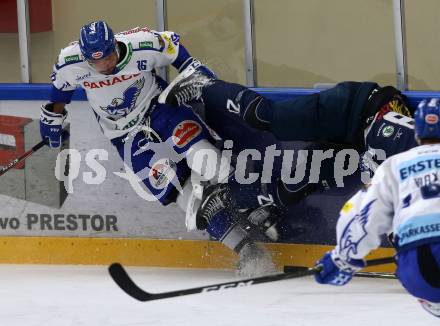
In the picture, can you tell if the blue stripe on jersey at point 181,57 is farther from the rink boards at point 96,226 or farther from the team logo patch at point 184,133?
the rink boards at point 96,226

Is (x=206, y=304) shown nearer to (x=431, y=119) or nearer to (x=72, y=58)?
(x=72, y=58)

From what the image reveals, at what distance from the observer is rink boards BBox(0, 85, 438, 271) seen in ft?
18.9

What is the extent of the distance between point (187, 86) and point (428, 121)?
2.41 metres

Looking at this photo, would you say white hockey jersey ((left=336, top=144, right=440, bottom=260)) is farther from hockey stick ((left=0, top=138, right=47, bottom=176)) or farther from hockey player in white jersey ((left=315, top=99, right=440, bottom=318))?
hockey stick ((left=0, top=138, right=47, bottom=176))

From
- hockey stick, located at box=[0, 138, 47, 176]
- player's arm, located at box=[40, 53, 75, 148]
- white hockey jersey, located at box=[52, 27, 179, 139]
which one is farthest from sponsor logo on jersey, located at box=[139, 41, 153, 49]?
hockey stick, located at box=[0, 138, 47, 176]

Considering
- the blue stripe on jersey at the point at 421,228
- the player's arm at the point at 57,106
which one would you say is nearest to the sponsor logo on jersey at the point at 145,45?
the player's arm at the point at 57,106

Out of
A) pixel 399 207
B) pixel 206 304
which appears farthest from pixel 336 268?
pixel 206 304

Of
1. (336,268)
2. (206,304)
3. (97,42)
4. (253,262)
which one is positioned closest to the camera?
(336,268)

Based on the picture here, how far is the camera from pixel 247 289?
5098 mm

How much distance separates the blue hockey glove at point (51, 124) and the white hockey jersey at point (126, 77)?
5.4 inches

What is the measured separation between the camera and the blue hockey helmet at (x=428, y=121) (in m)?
3.15

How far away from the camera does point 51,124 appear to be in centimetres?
567

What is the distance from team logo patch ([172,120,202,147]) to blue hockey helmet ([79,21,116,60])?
49 centimetres

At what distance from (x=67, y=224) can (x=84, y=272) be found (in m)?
0.39
